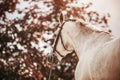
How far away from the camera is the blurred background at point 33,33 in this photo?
3990 mm

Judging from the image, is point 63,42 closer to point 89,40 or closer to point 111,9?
point 89,40

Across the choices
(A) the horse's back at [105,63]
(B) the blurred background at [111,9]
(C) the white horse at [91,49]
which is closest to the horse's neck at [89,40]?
(C) the white horse at [91,49]

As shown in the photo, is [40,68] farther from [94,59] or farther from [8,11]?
[94,59]

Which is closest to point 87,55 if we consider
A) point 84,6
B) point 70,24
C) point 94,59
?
point 94,59

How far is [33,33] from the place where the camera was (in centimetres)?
403

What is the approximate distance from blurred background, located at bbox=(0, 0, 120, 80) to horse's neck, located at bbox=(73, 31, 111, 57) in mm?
1273

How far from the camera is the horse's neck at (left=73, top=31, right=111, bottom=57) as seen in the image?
7.74ft

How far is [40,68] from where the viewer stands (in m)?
4.04

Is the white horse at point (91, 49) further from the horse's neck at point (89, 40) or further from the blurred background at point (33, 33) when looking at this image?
the blurred background at point (33, 33)

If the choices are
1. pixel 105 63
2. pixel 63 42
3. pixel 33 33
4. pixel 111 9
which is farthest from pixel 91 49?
pixel 33 33

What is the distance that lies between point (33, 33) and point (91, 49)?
173cm

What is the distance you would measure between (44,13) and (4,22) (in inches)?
20.8

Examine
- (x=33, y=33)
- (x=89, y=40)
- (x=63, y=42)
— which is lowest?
(x=33, y=33)

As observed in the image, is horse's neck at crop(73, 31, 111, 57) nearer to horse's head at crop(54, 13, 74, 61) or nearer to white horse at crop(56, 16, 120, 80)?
white horse at crop(56, 16, 120, 80)
